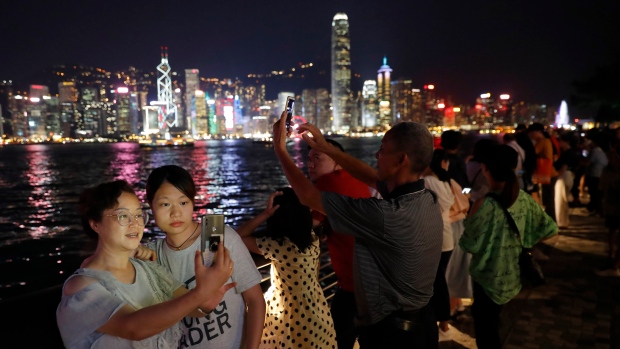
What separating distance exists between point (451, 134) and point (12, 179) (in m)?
56.6

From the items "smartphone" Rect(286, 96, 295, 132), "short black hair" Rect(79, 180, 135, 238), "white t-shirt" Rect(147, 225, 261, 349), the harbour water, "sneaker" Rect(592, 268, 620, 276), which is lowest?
the harbour water

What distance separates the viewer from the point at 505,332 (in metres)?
3.83

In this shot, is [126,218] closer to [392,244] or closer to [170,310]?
[170,310]

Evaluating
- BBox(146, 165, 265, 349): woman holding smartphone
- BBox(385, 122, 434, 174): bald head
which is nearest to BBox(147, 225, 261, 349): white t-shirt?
BBox(146, 165, 265, 349): woman holding smartphone

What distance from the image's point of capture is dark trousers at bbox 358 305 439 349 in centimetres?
200

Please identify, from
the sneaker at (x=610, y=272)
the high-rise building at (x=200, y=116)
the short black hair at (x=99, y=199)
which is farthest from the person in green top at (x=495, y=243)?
the high-rise building at (x=200, y=116)

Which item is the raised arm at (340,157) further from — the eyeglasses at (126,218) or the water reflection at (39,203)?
the water reflection at (39,203)

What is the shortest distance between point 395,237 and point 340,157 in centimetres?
69

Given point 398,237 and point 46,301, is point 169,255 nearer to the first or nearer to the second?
point 46,301

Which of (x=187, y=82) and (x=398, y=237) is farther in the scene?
(x=187, y=82)

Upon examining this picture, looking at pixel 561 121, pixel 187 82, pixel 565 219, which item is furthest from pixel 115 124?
pixel 565 219

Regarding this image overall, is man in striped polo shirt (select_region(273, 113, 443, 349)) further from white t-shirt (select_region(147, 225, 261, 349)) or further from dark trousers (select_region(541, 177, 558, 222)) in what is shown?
dark trousers (select_region(541, 177, 558, 222))

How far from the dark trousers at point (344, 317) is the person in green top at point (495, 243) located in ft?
2.89

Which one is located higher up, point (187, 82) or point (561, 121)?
point (187, 82)
